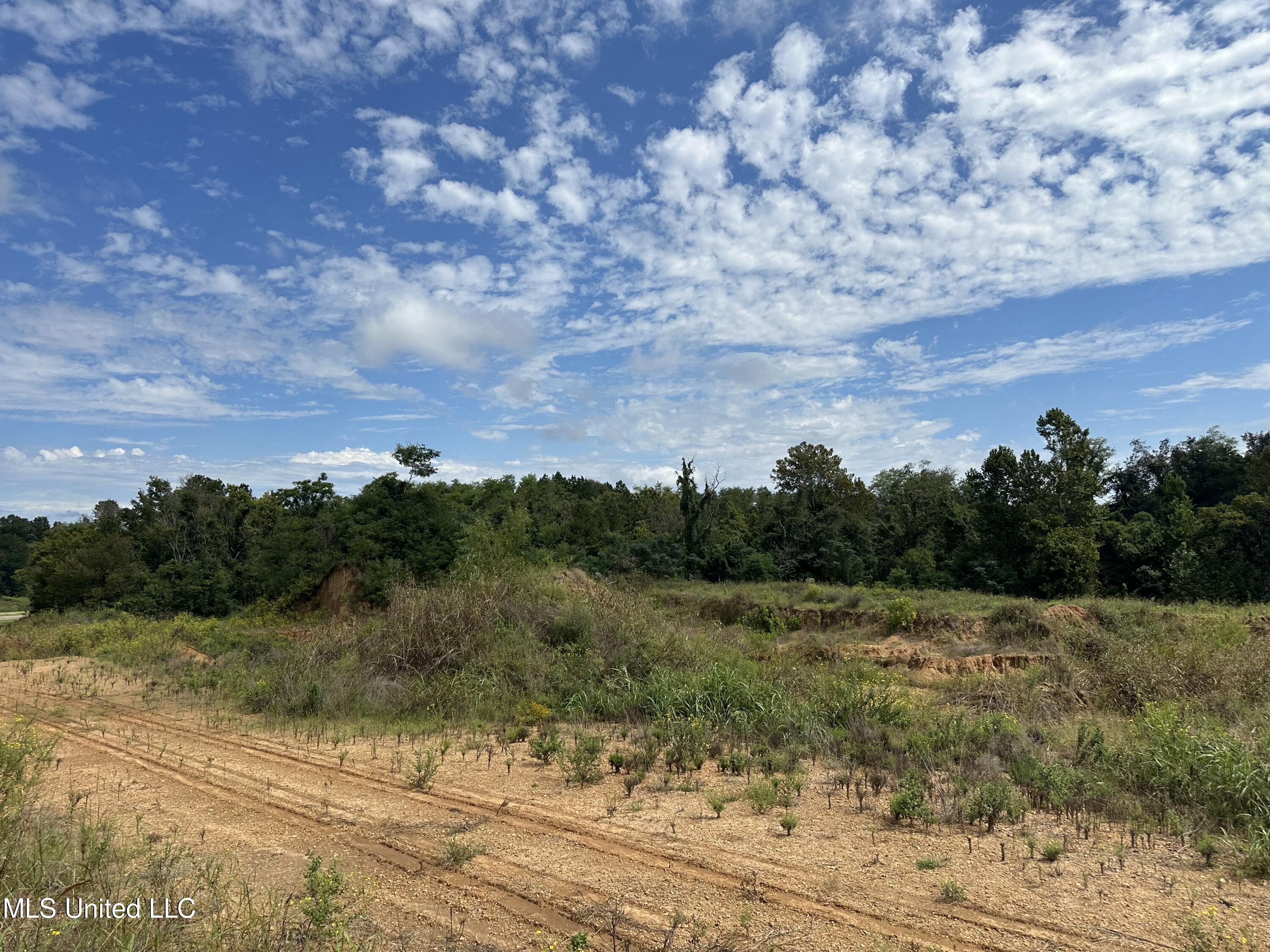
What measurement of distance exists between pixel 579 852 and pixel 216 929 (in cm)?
243

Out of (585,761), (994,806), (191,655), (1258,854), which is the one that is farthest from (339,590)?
(1258,854)

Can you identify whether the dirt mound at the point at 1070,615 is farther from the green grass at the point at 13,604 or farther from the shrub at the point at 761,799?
the green grass at the point at 13,604

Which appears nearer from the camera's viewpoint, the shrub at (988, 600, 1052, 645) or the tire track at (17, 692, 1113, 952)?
the tire track at (17, 692, 1113, 952)

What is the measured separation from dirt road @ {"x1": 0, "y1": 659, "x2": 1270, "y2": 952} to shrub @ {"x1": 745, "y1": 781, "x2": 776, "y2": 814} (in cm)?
18

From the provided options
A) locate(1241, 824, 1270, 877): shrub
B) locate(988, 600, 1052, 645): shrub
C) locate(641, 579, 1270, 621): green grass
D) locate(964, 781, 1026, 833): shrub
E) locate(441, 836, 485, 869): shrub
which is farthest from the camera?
locate(641, 579, 1270, 621): green grass

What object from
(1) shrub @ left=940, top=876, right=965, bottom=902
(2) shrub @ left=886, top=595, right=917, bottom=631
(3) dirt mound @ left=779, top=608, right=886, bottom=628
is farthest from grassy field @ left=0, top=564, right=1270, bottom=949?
(3) dirt mound @ left=779, top=608, right=886, bottom=628

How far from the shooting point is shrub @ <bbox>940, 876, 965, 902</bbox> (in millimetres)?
4480

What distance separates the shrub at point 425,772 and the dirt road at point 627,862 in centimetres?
13

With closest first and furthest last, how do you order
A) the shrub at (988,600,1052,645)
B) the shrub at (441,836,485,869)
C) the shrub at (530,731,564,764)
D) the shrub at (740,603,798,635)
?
the shrub at (441,836,485,869), the shrub at (530,731,564,764), the shrub at (988,600,1052,645), the shrub at (740,603,798,635)

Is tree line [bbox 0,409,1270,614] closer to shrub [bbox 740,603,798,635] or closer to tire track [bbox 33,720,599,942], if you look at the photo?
shrub [bbox 740,603,798,635]

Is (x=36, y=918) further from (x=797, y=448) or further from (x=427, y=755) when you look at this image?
(x=797, y=448)

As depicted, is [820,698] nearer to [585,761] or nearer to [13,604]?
[585,761]

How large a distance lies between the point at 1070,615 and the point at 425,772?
55.6 ft

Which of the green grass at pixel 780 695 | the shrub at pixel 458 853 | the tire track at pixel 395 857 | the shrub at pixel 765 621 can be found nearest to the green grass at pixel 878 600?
the shrub at pixel 765 621
